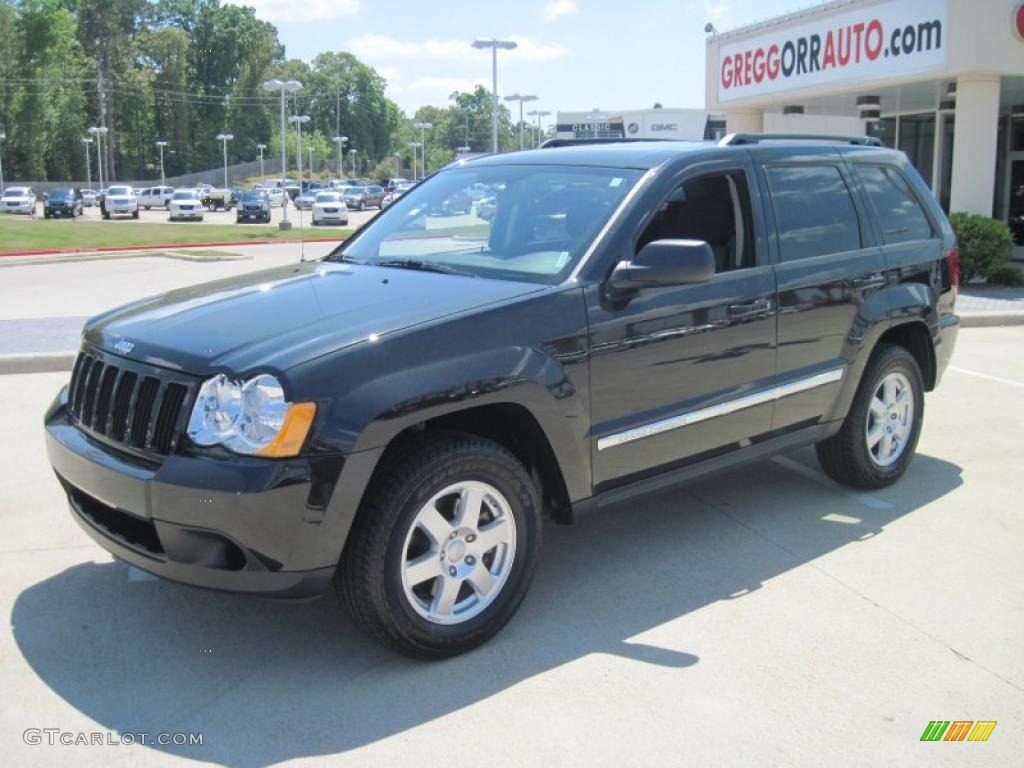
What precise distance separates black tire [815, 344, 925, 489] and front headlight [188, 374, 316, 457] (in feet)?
11.1

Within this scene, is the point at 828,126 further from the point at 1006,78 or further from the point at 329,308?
the point at 329,308

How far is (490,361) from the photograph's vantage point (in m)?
3.74

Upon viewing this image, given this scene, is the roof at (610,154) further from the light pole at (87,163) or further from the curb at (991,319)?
the light pole at (87,163)

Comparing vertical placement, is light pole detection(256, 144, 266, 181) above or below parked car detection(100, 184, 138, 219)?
above

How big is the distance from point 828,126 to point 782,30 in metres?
8.01

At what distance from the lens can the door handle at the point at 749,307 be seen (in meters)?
4.66

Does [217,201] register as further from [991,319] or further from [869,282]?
[869,282]

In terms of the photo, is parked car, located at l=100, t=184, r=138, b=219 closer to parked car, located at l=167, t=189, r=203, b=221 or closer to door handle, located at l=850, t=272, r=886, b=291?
parked car, located at l=167, t=189, r=203, b=221

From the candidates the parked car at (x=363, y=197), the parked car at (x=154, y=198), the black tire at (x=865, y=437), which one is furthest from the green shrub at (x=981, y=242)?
the parked car at (x=154, y=198)

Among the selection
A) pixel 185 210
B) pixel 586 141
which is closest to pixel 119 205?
pixel 185 210

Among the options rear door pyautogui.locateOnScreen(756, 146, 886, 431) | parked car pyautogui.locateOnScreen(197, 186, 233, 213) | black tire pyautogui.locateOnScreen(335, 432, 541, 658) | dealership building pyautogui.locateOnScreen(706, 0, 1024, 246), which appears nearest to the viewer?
black tire pyautogui.locateOnScreen(335, 432, 541, 658)

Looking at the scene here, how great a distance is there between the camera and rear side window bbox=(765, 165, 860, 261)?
503 centimetres

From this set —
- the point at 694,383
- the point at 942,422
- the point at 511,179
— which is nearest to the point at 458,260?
the point at 511,179

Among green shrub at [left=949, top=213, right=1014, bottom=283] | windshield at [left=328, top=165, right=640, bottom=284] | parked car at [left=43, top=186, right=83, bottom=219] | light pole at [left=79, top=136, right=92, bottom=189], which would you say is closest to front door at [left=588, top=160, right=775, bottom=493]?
windshield at [left=328, top=165, right=640, bottom=284]
